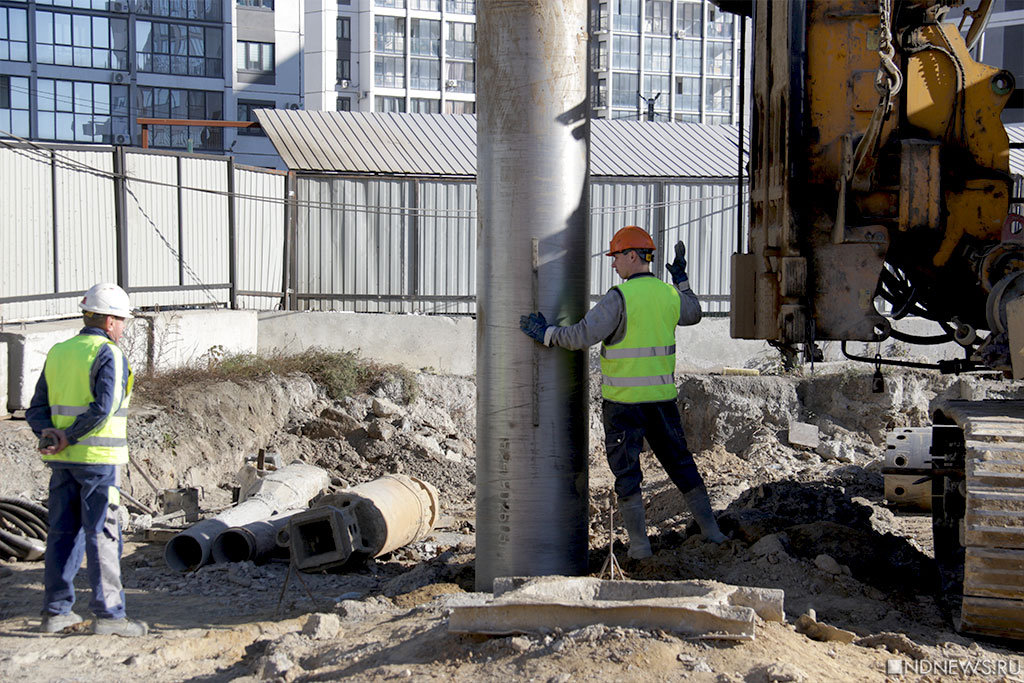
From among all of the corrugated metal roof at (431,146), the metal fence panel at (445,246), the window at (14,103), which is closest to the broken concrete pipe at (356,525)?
the metal fence panel at (445,246)

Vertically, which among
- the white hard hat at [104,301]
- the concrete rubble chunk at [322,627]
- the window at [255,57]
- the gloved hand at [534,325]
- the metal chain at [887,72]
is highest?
the window at [255,57]

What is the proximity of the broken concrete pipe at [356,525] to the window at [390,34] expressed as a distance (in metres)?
51.4

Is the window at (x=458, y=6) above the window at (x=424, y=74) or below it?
above

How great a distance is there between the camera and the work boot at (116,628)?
577 centimetres

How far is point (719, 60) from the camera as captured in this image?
62781 millimetres

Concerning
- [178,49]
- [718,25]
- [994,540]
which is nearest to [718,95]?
[718,25]

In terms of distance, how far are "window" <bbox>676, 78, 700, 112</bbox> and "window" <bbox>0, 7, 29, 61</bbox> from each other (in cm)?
3412

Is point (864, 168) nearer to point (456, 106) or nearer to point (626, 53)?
point (456, 106)

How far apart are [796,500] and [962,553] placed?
2025 millimetres

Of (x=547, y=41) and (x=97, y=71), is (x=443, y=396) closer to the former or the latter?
(x=547, y=41)

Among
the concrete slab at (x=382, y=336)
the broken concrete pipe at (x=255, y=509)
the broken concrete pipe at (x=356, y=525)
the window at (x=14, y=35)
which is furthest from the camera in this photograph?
the window at (x=14, y=35)

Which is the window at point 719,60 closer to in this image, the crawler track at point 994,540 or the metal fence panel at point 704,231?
the metal fence panel at point 704,231

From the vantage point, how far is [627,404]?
663 centimetres

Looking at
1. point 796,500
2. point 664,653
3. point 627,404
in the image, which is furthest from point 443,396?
point 664,653
